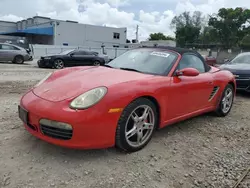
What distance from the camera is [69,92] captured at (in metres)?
2.82

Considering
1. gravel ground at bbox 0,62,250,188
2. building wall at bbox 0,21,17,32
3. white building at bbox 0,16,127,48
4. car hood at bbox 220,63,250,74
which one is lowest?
gravel ground at bbox 0,62,250,188

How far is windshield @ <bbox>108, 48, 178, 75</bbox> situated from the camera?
3.52m

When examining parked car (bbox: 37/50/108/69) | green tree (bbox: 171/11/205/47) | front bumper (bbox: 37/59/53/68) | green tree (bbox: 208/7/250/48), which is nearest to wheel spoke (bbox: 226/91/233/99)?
parked car (bbox: 37/50/108/69)

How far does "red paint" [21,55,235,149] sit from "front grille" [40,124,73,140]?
0.05 meters

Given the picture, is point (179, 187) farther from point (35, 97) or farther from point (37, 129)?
point (35, 97)

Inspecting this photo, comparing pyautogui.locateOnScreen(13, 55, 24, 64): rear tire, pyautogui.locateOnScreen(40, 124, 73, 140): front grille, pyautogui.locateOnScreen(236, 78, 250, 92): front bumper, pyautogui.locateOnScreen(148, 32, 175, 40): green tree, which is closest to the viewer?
pyautogui.locateOnScreen(40, 124, 73, 140): front grille

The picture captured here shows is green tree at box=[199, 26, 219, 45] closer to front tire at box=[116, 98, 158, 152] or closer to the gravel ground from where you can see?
the gravel ground

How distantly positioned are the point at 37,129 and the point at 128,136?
1.02 m

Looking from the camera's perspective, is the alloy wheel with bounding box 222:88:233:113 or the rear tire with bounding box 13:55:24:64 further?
the rear tire with bounding box 13:55:24:64

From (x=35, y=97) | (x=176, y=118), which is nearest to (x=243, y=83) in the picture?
(x=176, y=118)

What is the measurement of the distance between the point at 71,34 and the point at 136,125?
39.0 meters

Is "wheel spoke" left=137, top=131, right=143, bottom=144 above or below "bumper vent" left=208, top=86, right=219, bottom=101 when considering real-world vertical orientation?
below

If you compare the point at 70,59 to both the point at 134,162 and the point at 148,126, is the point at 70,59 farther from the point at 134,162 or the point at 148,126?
the point at 134,162

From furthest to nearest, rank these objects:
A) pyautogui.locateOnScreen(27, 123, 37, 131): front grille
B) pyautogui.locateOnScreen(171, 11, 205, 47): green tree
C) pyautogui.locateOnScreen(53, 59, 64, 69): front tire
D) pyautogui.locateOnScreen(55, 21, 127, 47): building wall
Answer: pyautogui.locateOnScreen(171, 11, 205, 47): green tree, pyautogui.locateOnScreen(55, 21, 127, 47): building wall, pyautogui.locateOnScreen(53, 59, 64, 69): front tire, pyautogui.locateOnScreen(27, 123, 37, 131): front grille
